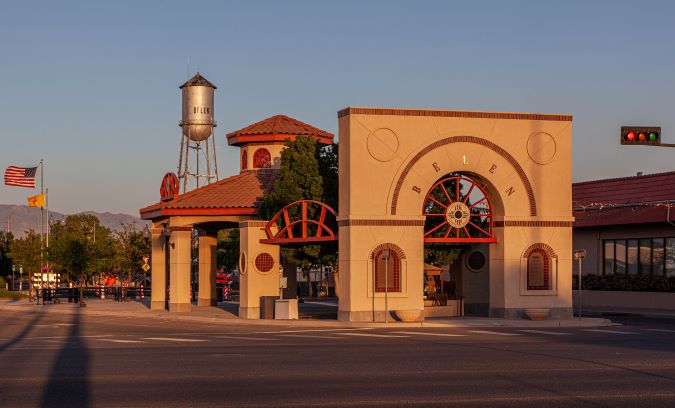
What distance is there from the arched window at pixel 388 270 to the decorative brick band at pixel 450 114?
18.6 ft

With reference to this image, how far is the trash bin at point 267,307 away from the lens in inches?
1828

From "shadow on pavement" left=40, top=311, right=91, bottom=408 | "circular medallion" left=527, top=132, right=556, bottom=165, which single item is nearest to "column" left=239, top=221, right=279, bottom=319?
"circular medallion" left=527, top=132, right=556, bottom=165

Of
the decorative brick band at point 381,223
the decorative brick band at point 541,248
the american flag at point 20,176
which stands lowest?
the decorative brick band at point 541,248

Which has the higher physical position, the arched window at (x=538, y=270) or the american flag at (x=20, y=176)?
the american flag at (x=20, y=176)

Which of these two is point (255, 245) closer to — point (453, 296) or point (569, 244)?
point (453, 296)

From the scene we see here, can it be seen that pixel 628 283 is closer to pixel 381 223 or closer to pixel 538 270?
pixel 538 270

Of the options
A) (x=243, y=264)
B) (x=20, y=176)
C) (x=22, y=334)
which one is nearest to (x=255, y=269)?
(x=243, y=264)

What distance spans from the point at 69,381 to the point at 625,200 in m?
46.3

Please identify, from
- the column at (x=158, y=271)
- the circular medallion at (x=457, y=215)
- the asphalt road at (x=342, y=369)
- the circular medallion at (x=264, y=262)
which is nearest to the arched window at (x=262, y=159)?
the column at (x=158, y=271)

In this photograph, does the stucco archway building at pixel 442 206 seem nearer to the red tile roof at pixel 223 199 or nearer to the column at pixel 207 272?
the red tile roof at pixel 223 199

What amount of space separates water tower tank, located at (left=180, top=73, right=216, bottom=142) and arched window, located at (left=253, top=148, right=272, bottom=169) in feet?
54.1

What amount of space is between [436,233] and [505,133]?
264 inches

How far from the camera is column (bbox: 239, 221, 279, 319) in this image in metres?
47.7

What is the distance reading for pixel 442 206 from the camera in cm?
4422
